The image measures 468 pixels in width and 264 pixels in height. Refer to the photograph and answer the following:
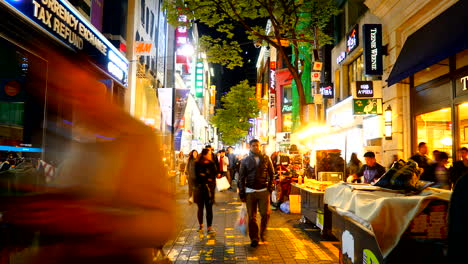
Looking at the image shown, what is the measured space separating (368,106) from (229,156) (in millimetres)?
9942

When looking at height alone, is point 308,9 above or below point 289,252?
above

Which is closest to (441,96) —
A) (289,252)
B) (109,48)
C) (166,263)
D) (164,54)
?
(289,252)

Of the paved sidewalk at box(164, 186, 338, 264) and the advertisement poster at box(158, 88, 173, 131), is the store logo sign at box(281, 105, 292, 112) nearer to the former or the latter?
the advertisement poster at box(158, 88, 173, 131)

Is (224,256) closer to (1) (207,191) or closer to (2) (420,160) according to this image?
(1) (207,191)

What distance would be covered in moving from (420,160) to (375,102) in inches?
197

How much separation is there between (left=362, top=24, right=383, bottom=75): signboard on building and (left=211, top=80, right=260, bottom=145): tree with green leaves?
3803 centimetres

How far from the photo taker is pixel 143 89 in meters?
22.6

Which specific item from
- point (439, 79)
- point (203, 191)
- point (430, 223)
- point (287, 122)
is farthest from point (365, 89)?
point (287, 122)

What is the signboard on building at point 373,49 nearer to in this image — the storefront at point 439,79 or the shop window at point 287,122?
the storefront at point 439,79

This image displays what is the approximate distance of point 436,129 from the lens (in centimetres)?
1077

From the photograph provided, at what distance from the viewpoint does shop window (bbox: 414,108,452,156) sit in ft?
33.2

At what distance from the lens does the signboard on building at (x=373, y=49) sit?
12.4 m

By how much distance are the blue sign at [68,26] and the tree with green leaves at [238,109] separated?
39.1 meters

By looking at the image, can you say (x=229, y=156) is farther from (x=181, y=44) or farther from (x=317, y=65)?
(x=181, y=44)
